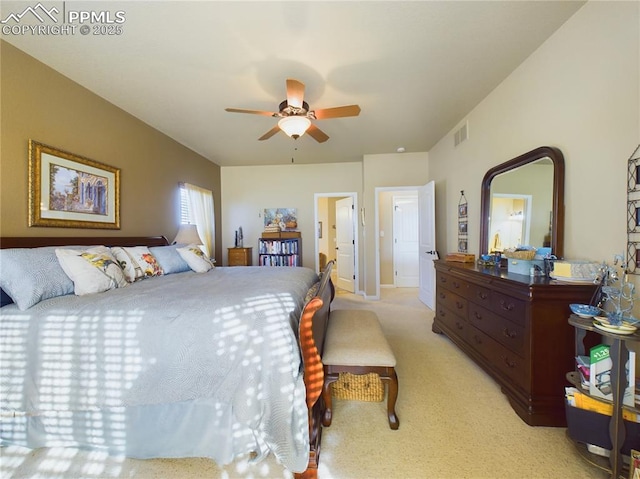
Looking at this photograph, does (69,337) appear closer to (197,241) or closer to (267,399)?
(267,399)

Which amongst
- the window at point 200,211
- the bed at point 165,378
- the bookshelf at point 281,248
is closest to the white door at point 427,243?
the bookshelf at point 281,248

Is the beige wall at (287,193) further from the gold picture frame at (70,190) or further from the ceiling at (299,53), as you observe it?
the gold picture frame at (70,190)

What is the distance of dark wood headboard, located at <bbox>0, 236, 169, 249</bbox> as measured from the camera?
1.83m

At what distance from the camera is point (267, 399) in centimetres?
122

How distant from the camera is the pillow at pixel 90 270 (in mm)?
1660

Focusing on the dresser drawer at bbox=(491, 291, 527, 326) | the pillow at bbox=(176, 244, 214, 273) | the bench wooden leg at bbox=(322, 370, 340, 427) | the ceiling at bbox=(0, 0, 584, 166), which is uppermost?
the ceiling at bbox=(0, 0, 584, 166)

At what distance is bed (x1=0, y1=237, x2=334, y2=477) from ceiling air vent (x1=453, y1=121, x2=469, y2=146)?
309 cm

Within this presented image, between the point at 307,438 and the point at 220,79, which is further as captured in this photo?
the point at 220,79

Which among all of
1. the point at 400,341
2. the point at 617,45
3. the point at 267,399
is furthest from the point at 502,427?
the point at 617,45

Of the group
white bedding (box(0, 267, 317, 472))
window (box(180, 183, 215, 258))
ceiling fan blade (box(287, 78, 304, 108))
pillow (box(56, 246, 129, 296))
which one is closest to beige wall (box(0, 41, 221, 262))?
window (box(180, 183, 215, 258))

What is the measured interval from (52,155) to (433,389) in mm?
3695

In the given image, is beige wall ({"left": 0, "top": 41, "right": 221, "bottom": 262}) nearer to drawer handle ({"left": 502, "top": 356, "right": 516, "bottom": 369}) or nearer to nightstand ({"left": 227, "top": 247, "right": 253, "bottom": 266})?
nightstand ({"left": 227, "top": 247, "right": 253, "bottom": 266})

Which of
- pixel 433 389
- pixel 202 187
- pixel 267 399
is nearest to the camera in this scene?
pixel 267 399

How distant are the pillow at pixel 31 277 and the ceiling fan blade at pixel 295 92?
2041mm
